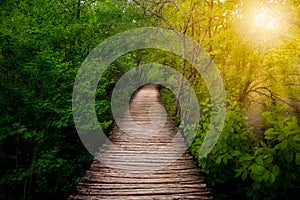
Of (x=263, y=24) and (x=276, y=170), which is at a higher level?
(x=263, y=24)

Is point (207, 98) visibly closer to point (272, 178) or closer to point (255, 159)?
point (255, 159)

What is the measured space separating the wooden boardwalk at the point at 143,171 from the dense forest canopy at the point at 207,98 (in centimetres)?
45

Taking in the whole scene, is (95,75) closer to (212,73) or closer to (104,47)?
(104,47)

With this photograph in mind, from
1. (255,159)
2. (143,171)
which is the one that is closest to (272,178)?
(255,159)

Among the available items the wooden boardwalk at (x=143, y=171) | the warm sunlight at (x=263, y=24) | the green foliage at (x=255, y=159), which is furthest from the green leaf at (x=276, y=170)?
the warm sunlight at (x=263, y=24)

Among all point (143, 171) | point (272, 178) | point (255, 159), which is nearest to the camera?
point (272, 178)

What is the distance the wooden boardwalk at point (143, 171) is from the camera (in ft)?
13.2

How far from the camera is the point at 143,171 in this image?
4.86 m

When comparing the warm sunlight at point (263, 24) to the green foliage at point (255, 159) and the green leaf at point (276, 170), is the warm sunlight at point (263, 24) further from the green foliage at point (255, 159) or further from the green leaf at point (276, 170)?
the green leaf at point (276, 170)

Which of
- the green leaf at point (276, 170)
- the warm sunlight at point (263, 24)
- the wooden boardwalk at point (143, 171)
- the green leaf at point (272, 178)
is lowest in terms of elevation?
the wooden boardwalk at point (143, 171)

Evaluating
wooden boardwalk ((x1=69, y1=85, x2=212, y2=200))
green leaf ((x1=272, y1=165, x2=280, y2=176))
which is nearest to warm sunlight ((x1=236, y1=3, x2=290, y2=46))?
green leaf ((x1=272, y1=165, x2=280, y2=176))

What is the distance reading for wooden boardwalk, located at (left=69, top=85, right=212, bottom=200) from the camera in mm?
4020

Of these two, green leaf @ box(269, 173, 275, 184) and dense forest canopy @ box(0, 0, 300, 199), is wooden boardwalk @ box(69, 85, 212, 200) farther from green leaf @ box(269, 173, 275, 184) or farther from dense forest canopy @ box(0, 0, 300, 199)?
green leaf @ box(269, 173, 275, 184)

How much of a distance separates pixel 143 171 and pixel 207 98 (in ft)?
6.85
